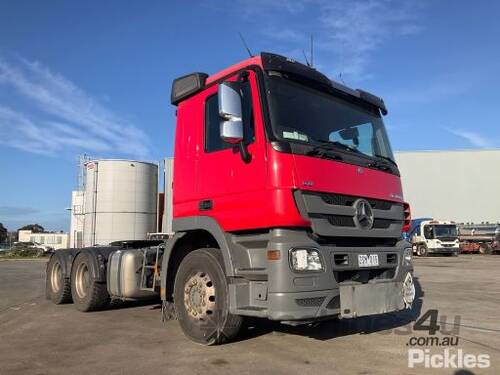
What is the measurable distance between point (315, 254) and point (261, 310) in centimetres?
78

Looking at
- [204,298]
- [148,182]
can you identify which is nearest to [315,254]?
[204,298]

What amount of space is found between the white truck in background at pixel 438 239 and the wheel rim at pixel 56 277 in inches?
1216

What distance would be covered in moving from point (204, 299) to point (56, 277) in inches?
222

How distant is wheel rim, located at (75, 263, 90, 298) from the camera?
9.09 m

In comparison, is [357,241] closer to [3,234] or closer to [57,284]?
[57,284]

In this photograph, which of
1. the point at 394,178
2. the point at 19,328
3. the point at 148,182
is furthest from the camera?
the point at 148,182

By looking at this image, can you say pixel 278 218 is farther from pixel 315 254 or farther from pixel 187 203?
pixel 187 203

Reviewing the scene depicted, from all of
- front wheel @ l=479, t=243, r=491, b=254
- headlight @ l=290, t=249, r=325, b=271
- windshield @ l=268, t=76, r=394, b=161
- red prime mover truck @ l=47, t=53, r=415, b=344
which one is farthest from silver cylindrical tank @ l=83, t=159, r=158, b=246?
front wheel @ l=479, t=243, r=491, b=254

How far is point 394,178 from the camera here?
6.18 m

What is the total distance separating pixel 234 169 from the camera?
18.1 ft

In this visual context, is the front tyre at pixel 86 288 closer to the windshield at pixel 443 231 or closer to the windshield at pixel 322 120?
the windshield at pixel 322 120

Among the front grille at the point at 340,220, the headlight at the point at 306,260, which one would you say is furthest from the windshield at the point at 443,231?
the headlight at the point at 306,260

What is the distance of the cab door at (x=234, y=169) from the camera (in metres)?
5.16

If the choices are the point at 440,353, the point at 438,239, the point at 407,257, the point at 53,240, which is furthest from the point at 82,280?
the point at 53,240
